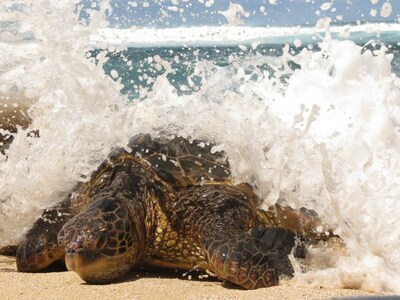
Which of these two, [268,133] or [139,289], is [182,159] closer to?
[268,133]

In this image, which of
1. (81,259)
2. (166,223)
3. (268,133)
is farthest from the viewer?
(268,133)

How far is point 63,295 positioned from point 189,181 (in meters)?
1.00

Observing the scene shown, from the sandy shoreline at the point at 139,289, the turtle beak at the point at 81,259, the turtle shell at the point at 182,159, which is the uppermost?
the turtle shell at the point at 182,159

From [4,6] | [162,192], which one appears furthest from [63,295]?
[4,6]

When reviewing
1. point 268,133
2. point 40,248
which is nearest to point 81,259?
point 40,248

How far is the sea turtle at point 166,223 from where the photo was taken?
2.91 metres

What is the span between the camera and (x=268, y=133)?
3.67m

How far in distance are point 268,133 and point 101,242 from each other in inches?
50.8

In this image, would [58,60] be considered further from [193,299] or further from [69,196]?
[193,299]

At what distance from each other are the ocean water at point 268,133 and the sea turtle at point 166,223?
12cm

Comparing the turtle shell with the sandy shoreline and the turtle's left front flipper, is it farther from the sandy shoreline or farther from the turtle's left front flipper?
the sandy shoreline

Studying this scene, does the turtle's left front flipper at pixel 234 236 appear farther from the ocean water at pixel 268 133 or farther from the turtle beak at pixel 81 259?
the turtle beak at pixel 81 259

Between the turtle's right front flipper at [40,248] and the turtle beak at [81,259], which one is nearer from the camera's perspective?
the turtle beak at [81,259]

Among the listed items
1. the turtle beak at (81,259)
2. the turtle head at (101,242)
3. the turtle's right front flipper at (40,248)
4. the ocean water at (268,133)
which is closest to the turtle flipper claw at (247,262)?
the ocean water at (268,133)
